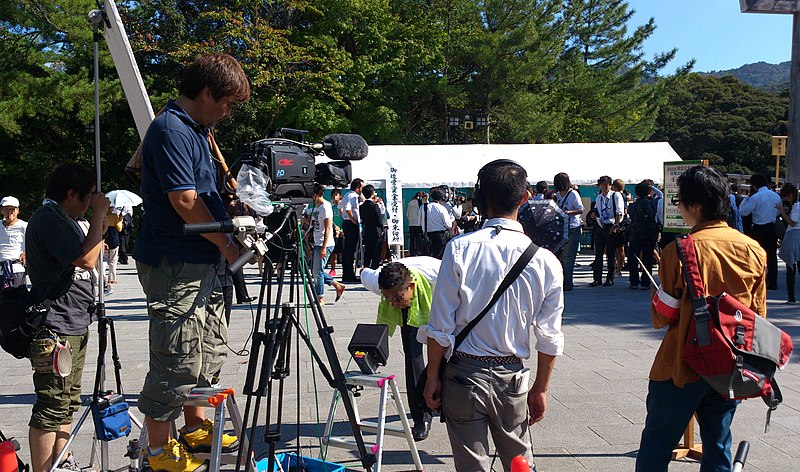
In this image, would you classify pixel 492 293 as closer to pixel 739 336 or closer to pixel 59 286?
pixel 739 336

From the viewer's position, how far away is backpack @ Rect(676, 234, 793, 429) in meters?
2.95

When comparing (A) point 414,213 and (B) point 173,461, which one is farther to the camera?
(A) point 414,213

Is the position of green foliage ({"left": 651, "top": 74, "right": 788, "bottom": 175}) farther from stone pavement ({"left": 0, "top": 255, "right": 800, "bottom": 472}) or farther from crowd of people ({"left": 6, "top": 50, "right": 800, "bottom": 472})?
crowd of people ({"left": 6, "top": 50, "right": 800, "bottom": 472})

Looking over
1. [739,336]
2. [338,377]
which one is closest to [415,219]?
[338,377]

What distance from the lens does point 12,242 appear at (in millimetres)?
8992

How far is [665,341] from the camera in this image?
3.24 metres

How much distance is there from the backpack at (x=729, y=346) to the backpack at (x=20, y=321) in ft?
9.68

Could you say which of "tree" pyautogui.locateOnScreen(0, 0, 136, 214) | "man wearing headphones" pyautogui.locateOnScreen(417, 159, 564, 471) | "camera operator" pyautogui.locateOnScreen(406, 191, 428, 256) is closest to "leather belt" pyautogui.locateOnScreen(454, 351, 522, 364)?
"man wearing headphones" pyautogui.locateOnScreen(417, 159, 564, 471)

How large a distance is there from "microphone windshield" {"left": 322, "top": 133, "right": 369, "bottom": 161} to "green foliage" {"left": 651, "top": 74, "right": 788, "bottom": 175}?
163ft

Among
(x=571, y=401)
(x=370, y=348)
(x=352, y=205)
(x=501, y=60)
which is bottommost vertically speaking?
(x=571, y=401)

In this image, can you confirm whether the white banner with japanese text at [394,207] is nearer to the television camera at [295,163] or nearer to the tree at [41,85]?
the television camera at [295,163]

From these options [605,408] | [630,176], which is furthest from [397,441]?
[630,176]

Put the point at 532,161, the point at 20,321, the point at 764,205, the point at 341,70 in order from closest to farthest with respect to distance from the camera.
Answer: the point at 20,321, the point at 764,205, the point at 532,161, the point at 341,70

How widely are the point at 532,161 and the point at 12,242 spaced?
15833 millimetres
